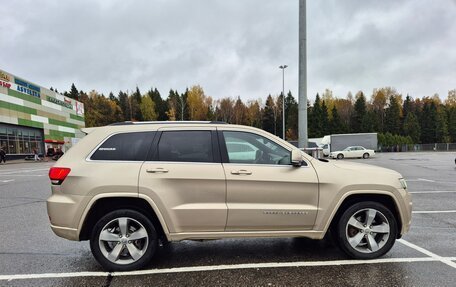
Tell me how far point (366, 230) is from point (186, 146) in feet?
8.58

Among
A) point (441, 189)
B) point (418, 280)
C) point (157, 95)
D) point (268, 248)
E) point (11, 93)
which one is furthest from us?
point (157, 95)

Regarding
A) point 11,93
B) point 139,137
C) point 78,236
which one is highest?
point 11,93

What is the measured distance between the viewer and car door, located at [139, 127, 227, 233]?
367 centimetres

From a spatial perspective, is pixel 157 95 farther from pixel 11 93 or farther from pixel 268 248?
pixel 268 248

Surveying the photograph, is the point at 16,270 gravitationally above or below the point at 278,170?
below

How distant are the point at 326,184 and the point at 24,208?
7.60 meters

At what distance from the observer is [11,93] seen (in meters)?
39.1

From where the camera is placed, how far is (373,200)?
4066 mm

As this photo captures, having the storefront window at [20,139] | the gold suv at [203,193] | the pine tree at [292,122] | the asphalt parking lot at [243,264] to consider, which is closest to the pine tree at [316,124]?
the pine tree at [292,122]

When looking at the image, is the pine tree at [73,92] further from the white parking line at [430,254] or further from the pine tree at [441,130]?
the pine tree at [441,130]

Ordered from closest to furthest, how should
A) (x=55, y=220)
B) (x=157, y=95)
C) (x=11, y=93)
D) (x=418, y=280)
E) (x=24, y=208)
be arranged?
(x=418, y=280) → (x=55, y=220) → (x=24, y=208) → (x=11, y=93) → (x=157, y=95)

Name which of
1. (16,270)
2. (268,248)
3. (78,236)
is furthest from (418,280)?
(16,270)

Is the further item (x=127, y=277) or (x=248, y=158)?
(x=248, y=158)

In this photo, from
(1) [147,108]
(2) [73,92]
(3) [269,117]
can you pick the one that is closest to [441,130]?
(3) [269,117]
